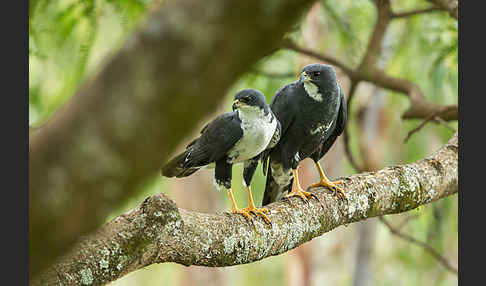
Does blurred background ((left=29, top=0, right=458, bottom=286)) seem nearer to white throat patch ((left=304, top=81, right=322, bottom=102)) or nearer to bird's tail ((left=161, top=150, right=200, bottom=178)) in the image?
bird's tail ((left=161, top=150, right=200, bottom=178))

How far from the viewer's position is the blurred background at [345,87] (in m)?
4.59

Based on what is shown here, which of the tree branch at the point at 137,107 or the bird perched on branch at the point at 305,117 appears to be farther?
the bird perched on branch at the point at 305,117

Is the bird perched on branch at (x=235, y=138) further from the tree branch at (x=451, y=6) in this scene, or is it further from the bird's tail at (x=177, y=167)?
the tree branch at (x=451, y=6)

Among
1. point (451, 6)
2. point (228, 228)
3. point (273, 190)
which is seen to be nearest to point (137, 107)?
point (228, 228)

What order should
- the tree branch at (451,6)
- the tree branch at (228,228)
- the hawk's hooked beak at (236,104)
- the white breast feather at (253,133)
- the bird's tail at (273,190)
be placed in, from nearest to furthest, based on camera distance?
the tree branch at (228,228) < the white breast feather at (253,133) < the hawk's hooked beak at (236,104) < the bird's tail at (273,190) < the tree branch at (451,6)

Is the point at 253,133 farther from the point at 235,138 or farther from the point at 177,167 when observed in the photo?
the point at 177,167

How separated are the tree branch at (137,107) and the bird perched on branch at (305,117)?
8.02ft

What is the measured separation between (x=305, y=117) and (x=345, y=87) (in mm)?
6757

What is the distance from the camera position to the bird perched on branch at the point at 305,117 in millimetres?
3613

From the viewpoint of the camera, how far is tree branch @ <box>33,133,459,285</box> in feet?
8.00

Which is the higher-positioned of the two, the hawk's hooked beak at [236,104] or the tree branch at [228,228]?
the hawk's hooked beak at [236,104]

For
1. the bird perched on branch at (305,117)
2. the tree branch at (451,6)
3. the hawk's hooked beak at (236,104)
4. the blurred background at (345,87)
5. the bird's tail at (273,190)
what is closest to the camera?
the hawk's hooked beak at (236,104)

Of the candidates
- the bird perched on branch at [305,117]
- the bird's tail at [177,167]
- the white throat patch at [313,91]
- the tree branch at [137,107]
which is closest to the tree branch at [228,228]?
the bird perched on branch at [305,117]

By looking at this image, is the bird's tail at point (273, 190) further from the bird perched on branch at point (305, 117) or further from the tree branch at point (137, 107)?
the tree branch at point (137, 107)
